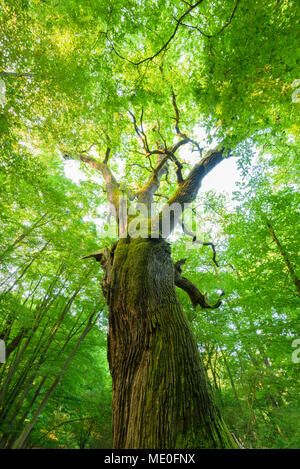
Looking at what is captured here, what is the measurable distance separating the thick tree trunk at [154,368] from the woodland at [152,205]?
0.01 m

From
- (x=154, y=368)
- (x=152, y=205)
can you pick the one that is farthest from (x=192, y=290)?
(x=152, y=205)

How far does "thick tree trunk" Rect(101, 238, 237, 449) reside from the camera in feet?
4.09

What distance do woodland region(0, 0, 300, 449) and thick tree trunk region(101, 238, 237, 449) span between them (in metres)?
0.01

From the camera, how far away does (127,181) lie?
679 cm

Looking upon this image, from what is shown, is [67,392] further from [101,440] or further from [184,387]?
[184,387]

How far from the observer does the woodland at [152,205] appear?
1.73 meters

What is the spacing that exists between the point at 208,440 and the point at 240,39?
143 inches

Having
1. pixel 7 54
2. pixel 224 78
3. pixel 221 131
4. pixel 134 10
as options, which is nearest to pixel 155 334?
pixel 221 131

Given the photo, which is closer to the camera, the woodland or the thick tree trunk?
the thick tree trunk

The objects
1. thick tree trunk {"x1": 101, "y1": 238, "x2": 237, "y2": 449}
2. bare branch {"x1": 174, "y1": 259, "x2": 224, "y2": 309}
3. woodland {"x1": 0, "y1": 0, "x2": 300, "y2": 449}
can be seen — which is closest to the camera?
thick tree trunk {"x1": 101, "y1": 238, "x2": 237, "y2": 449}

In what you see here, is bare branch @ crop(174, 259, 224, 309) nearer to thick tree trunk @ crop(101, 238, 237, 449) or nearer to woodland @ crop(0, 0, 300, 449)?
woodland @ crop(0, 0, 300, 449)

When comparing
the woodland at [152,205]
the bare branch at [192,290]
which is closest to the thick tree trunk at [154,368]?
the woodland at [152,205]

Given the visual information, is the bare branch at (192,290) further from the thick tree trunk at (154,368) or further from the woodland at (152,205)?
the thick tree trunk at (154,368)

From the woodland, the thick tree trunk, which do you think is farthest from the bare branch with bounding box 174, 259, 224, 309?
the thick tree trunk
